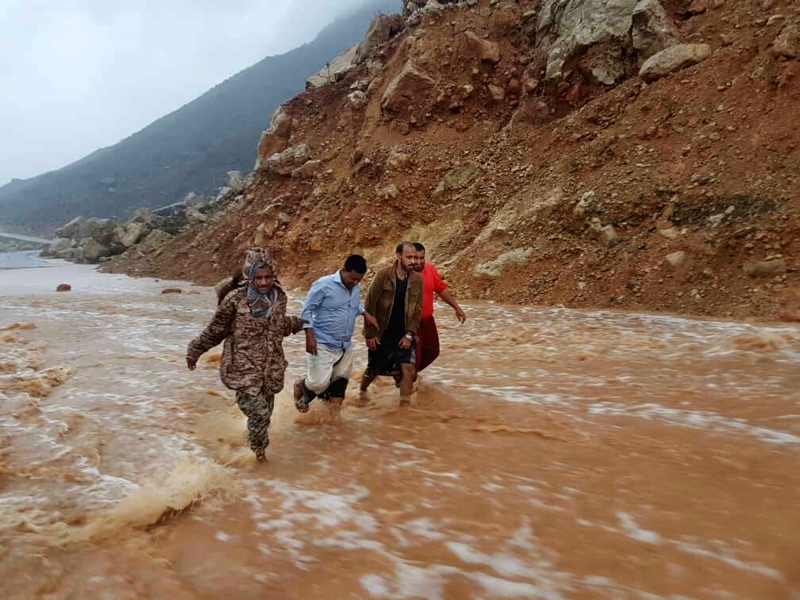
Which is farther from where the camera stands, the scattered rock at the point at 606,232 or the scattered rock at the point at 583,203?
the scattered rock at the point at 583,203

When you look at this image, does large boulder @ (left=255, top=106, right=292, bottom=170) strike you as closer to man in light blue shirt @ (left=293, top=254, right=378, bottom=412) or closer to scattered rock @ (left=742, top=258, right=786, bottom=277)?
scattered rock @ (left=742, top=258, right=786, bottom=277)

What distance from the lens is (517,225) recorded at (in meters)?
11.9

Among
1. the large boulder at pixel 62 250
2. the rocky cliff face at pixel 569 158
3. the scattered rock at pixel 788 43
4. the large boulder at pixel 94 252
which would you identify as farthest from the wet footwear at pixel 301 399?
the large boulder at pixel 62 250

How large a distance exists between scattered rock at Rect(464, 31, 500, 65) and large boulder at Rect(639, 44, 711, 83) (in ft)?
18.1

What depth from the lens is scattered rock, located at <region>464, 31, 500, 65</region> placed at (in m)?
16.8

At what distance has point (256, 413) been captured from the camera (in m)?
3.46

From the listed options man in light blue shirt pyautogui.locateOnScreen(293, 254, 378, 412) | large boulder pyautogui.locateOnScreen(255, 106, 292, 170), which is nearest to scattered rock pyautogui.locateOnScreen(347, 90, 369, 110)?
large boulder pyautogui.locateOnScreen(255, 106, 292, 170)

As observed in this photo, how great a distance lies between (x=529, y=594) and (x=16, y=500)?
2.95 meters

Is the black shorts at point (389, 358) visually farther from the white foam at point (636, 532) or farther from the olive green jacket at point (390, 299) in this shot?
the white foam at point (636, 532)

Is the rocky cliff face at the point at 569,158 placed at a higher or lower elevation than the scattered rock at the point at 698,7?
lower

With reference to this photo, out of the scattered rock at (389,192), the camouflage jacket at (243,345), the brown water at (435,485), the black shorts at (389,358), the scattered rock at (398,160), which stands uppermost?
the scattered rock at (398,160)

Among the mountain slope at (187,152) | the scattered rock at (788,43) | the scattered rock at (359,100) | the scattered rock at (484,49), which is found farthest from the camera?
the mountain slope at (187,152)

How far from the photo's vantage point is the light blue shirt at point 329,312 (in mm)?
4195

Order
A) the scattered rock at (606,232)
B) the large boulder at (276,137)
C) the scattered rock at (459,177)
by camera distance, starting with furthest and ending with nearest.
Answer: the large boulder at (276,137) → the scattered rock at (459,177) → the scattered rock at (606,232)
